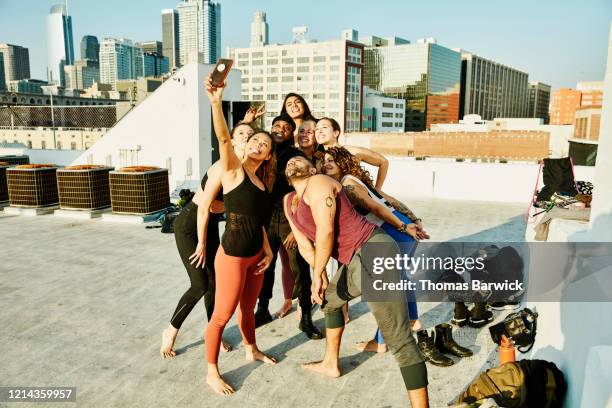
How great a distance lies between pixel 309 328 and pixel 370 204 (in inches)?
58.1

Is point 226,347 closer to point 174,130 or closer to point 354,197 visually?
point 354,197

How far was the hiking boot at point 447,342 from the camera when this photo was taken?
12.7 ft

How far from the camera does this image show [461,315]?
14.6 feet

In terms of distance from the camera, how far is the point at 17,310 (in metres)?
4.73

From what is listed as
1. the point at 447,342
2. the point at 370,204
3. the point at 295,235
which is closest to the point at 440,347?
the point at 447,342

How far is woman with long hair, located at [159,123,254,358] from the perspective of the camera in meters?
3.64

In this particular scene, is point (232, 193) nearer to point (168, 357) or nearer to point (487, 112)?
point (168, 357)

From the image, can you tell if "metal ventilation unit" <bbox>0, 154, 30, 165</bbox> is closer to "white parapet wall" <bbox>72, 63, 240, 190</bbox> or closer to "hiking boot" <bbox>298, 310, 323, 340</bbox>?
"white parapet wall" <bbox>72, 63, 240, 190</bbox>

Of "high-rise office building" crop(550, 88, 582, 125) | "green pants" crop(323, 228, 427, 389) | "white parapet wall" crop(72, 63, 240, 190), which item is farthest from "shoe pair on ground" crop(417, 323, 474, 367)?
"high-rise office building" crop(550, 88, 582, 125)

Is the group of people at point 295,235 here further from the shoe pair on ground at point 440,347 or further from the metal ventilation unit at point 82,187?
the metal ventilation unit at point 82,187

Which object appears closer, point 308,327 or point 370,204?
point 370,204

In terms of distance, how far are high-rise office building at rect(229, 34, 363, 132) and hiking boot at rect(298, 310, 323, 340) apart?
129 meters

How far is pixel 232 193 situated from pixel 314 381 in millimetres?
1564

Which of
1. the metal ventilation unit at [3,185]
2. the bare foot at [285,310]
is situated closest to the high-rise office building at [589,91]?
the metal ventilation unit at [3,185]
